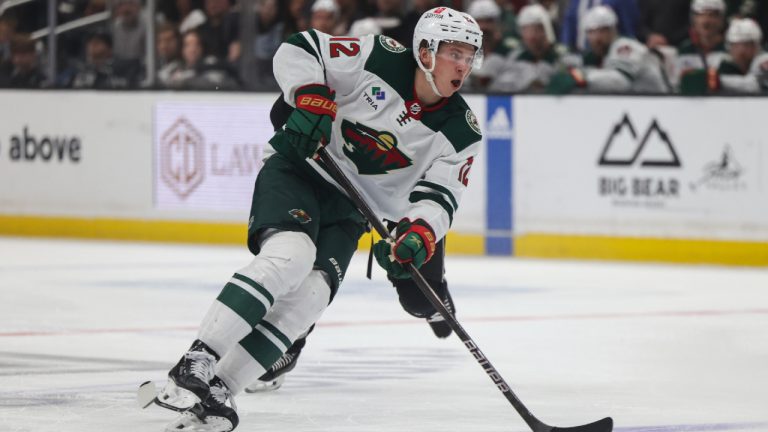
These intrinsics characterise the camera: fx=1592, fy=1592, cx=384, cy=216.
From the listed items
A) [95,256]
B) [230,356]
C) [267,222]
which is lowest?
[95,256]

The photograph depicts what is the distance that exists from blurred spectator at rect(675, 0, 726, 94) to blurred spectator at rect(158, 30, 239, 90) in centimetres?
274

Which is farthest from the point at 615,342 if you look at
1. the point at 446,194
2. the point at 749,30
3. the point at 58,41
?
the point at 58,41

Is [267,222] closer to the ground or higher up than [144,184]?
higher up

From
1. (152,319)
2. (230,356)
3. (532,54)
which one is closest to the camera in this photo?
(230,356)

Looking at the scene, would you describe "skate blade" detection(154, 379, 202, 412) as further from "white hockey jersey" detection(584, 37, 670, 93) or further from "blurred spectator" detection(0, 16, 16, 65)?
"blurred spectator" detection(0, 16, 16, 65)

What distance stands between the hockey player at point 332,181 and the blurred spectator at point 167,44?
5.46 metres

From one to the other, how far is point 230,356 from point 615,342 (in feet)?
7.38

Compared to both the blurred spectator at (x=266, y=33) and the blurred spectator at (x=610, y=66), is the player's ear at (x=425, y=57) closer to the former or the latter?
the blurred spectator at (x=610, y=66)

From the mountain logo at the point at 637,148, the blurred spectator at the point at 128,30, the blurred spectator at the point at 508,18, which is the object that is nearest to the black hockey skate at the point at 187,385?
the mountain logo at the point at 637,148

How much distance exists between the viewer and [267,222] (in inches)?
166

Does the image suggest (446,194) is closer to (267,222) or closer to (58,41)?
(267,222)

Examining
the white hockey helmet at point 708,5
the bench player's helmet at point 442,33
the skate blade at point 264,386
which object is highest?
the bench player's helmet at point 442,33

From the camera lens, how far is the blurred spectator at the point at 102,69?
994 centimetres


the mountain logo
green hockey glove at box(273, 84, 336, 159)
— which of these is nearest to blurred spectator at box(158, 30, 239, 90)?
the mountain logo
